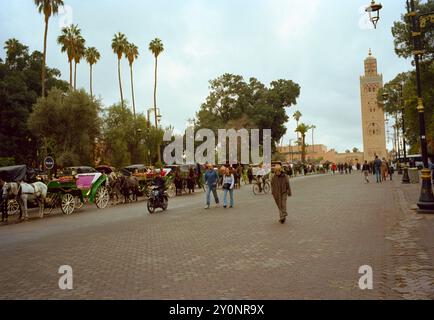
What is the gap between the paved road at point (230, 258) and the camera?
5262mm

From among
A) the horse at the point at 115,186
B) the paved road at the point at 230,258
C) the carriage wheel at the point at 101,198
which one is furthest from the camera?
the horse at the point at 115,186

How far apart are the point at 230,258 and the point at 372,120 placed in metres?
123

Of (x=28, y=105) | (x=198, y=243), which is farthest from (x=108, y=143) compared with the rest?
(x=198, y=243)

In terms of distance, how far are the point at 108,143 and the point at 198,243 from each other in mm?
38171

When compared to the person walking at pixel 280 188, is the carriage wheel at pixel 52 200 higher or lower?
lower

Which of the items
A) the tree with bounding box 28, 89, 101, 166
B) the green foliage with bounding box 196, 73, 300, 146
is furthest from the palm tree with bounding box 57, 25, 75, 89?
the green foliage with bounding box 196, 73, 300, 146

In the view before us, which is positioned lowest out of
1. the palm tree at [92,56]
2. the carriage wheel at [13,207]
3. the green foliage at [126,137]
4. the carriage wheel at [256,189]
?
the carriage wheel at [13,207]

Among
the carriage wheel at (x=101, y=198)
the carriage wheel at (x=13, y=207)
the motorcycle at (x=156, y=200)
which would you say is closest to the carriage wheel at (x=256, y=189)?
the carriage wheel at (x=101, y=198)

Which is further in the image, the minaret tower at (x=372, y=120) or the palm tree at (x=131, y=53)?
the minaret tower at (x=372, y=120)

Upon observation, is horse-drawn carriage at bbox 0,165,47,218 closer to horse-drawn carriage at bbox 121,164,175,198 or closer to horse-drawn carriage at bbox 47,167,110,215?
horse-drawn carriage at bbox 47,167,110,215

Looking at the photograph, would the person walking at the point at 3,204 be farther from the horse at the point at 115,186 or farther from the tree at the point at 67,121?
the tree at the point at 67,121

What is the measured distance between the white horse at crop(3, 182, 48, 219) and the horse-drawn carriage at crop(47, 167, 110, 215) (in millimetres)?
637

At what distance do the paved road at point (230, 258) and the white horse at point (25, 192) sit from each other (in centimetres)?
428
